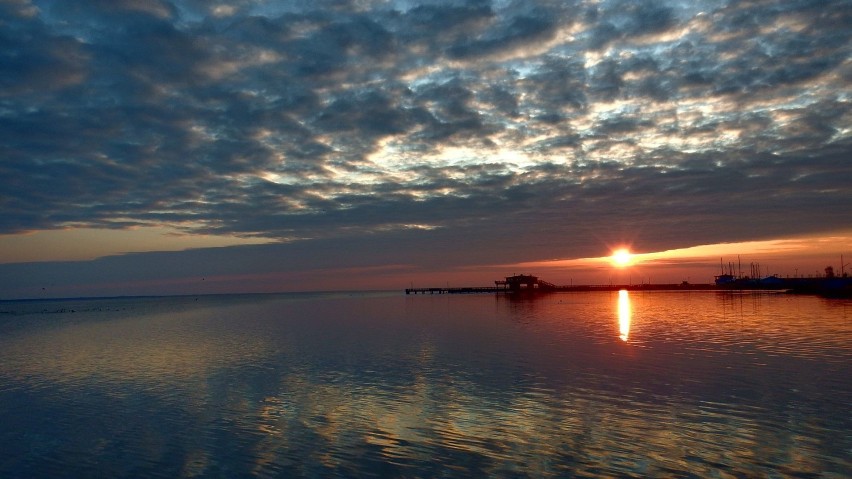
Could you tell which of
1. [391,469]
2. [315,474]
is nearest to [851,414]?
[391,469]

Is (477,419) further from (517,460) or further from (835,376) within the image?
(835,376)

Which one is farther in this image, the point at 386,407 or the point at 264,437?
the point at 386,407

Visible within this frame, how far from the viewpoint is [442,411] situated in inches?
836

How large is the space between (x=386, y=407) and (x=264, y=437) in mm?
5352

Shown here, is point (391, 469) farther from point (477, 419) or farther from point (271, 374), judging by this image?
point (271, 374)

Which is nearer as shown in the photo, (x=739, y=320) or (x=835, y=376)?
(x=835, y=376)

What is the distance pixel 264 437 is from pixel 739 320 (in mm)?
62648

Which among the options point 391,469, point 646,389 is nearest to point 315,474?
point 391,469

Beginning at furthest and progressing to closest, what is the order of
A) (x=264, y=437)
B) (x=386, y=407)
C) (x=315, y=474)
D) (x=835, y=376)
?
1. (x=835, y=376)
2. (x=386, y=407)
3. (x=264, y=437)
4. (x=315, y=474)

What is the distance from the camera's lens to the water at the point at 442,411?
15.6 meters

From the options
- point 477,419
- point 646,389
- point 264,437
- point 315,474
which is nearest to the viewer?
point 315,474

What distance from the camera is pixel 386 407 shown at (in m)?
22.2

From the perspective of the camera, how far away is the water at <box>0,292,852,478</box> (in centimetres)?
1562

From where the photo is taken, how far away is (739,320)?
6412cm
